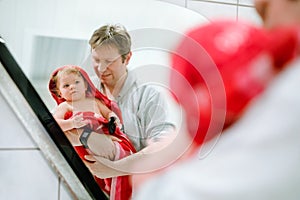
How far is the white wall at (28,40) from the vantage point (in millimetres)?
1065

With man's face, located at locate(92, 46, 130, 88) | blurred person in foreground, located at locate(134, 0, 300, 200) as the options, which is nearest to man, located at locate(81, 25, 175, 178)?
man's face, located at locate(92, 46, 130, 88)

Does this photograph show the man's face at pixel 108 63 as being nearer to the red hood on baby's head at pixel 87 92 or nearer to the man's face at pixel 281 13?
the red hood on baby's head at pixel 87 92

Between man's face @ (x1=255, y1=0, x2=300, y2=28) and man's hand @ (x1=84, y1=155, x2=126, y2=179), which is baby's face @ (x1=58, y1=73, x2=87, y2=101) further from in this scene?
man's face @ (x1=255, y1=0, x2=300, y2=28)

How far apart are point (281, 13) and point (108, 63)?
83 centimetres

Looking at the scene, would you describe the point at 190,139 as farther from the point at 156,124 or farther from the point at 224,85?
the point at 156,124

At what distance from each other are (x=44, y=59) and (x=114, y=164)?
0.34m

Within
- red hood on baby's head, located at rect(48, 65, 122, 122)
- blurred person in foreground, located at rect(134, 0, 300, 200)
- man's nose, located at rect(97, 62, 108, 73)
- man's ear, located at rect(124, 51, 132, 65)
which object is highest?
blurred person in foreground, located at rect(134, 0, 300, 200)

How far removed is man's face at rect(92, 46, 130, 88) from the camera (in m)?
1.06

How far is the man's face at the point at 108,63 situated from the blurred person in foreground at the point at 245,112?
799 mm

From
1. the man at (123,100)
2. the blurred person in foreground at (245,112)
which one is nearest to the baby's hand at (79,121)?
the man at (123,100)

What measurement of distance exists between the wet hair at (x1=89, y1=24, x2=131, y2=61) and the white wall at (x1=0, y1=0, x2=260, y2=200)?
2 centimetres

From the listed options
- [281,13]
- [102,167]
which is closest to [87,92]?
[102,167]

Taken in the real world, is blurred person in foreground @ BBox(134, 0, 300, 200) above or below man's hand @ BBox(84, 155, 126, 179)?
above

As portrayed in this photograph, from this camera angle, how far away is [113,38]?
109cm
